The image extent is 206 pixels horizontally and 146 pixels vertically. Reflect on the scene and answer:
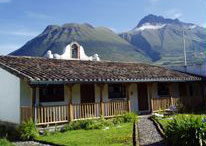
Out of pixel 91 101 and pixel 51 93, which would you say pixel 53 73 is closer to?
pixel 51 93

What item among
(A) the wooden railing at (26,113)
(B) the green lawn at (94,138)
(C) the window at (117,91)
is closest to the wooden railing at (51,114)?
(A) the wooden railing at (26,113)

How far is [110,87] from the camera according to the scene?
19844 millimetres

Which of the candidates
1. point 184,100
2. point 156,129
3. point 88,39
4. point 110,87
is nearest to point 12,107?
point 110,87

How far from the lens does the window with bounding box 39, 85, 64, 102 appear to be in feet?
53.8

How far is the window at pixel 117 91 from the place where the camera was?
19906 mm

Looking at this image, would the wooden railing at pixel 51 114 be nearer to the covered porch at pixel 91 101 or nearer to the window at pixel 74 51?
the covered porch at pixel 91 101

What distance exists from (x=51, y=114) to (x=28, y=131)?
1.84m

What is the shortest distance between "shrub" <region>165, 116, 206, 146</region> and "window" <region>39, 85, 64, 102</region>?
336 inches

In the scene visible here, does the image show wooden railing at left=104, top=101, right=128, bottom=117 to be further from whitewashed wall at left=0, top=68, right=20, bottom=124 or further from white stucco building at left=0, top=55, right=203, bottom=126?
whitewashed wall at left=0, top=68, right=20, bottom=124

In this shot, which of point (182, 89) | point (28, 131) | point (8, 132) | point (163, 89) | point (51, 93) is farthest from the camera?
point (182, 89)

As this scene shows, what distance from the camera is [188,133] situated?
931 cm

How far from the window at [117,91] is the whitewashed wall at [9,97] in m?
6.52

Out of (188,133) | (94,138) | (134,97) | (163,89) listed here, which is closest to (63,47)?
(163,89)

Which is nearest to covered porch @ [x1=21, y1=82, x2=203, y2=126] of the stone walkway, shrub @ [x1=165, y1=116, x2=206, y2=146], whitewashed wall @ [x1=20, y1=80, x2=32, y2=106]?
whitewashed wall @ [x1=20, y1=80, x2=32, y2=106]
